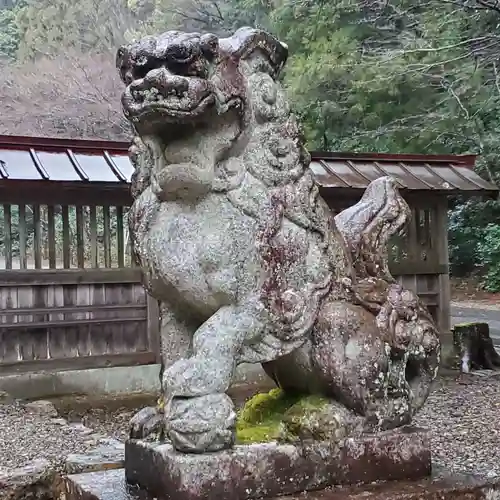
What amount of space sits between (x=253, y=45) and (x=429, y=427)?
4187 mm

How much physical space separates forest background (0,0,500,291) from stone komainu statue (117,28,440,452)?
713 cm

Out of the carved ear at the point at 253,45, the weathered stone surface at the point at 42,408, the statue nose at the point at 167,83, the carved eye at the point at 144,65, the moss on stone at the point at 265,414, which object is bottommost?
the weathered stone surface at the point at 42,408

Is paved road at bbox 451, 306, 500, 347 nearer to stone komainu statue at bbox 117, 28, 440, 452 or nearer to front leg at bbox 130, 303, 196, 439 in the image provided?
stone komainu statue at bbox 117, 28, 440, 452

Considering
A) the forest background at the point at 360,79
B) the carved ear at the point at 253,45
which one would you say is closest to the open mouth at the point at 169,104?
the carved ear at the point at 253,45

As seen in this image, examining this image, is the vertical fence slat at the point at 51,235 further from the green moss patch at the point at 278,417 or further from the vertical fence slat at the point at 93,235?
the green moss patch at the point at 278,417

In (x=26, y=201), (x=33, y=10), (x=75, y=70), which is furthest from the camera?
(x=33, y=10)

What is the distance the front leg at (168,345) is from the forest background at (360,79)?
7.41 meters

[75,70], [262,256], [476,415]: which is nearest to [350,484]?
[262,256]

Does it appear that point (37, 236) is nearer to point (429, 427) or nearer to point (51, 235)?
point (51, 235)

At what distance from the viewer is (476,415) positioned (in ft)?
21.0

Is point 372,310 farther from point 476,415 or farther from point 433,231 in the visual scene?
point 433,231

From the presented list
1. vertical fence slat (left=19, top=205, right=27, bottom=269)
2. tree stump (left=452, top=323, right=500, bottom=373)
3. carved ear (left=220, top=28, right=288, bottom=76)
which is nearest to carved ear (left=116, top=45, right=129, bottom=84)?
carved ear (left=220, top=28, right=288, bottom=76)

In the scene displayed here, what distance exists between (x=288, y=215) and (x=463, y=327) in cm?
721

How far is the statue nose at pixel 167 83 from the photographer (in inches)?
80.0
